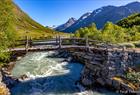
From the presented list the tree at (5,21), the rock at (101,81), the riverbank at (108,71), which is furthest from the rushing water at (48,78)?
the tree at (5,21)

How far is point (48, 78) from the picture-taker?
50688 millimetres

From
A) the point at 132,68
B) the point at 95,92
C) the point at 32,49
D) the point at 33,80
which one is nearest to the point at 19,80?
the point at 33,80

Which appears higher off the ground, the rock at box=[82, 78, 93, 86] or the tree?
the tree

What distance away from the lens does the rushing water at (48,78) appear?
44.2 metres

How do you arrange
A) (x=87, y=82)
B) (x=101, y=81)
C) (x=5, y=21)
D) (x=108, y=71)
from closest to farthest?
1. (x=5, y=21)
2. (x=108, y=71)
3. (x=101, y=81)
4. (x=87, y=82)

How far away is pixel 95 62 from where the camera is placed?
150ft

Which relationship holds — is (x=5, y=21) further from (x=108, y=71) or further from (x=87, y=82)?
(x=108, y=71)

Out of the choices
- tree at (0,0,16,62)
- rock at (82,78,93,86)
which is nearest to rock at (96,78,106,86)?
rock at (82,78,93,86)

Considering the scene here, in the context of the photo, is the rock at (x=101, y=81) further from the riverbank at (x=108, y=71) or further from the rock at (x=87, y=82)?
the rock at (x=87, y=82)

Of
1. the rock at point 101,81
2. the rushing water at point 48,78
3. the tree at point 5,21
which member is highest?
the tree at point 5,21

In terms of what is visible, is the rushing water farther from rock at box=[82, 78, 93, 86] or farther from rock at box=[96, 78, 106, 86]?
rock at box=[96, 78, 106, 86]

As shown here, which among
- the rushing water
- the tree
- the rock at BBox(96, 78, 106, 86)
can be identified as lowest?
the rushing water

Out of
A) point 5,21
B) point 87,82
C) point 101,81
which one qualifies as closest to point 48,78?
point 87,82

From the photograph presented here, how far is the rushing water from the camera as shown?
44216mm
